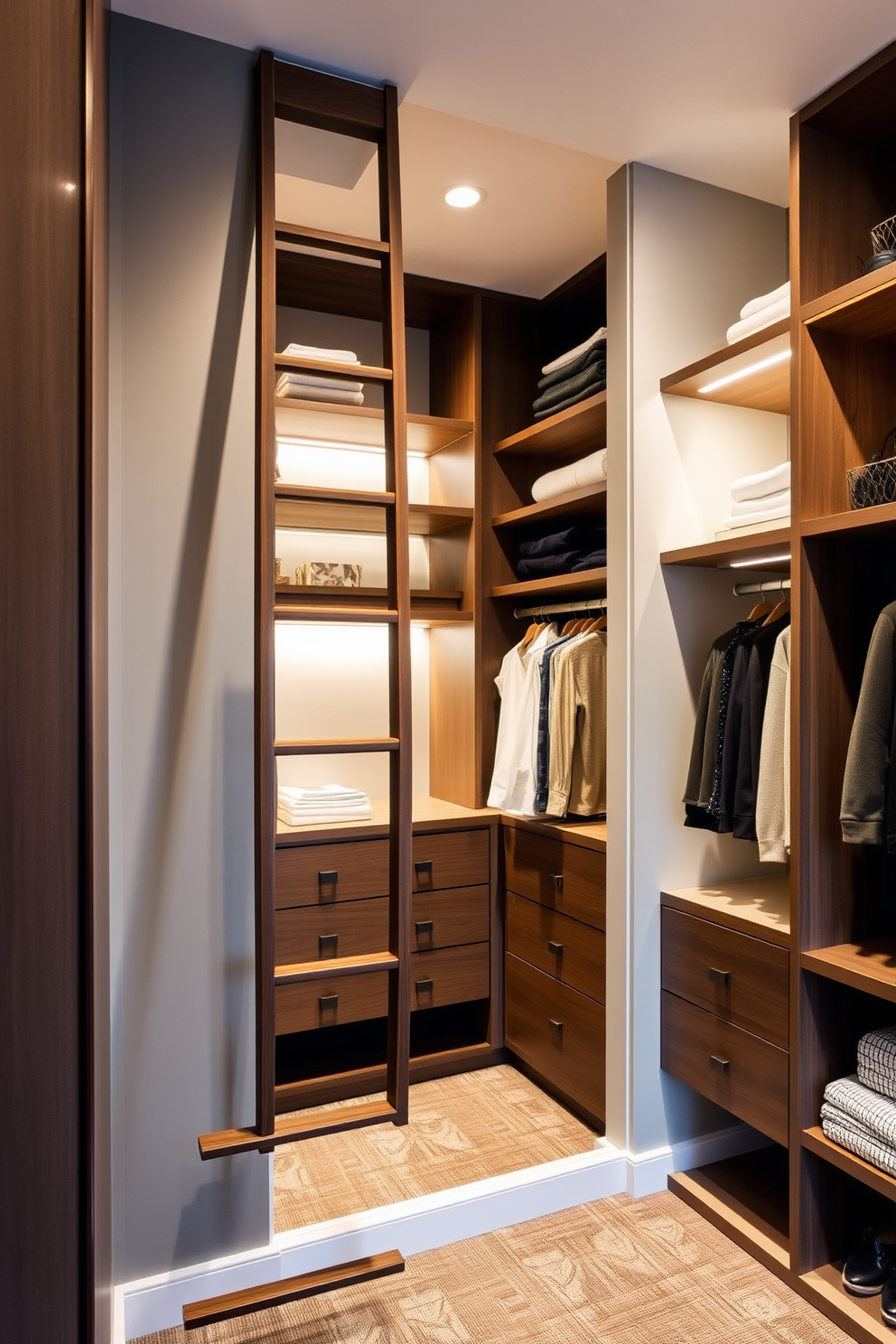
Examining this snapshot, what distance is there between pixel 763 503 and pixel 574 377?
940 mm

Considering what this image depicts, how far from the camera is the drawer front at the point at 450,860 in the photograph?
2852 mm

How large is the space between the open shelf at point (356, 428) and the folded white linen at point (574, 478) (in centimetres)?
39

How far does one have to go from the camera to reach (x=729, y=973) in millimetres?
2109

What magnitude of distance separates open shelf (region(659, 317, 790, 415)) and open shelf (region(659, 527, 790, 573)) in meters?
0.43

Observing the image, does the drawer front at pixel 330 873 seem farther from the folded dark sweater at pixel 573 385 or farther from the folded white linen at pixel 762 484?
the folded dark sweater at pixel 573 385

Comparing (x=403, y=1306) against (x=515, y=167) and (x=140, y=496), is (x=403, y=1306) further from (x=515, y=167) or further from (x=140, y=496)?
(x=515, y=167)

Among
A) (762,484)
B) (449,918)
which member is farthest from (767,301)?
(449,918)

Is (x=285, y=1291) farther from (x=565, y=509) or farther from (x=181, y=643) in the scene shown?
(x=565, y=509)

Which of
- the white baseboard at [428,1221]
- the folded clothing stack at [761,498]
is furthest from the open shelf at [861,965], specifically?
the folded clothing stack at [761,498]

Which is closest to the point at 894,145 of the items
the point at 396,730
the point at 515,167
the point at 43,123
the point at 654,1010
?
the point at 515,167

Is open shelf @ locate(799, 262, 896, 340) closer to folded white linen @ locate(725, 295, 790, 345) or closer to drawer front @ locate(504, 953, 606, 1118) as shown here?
folded white linen @ locate(725, 295, 790, 345)

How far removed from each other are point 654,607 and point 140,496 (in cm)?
134

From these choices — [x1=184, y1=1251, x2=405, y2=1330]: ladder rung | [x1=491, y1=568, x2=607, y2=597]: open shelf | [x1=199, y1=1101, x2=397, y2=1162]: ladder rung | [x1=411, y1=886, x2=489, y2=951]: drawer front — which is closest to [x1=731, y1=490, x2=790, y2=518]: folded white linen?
[x1=491, y1=568, x2=607, y2=597]: open shelf

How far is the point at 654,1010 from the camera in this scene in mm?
2316
